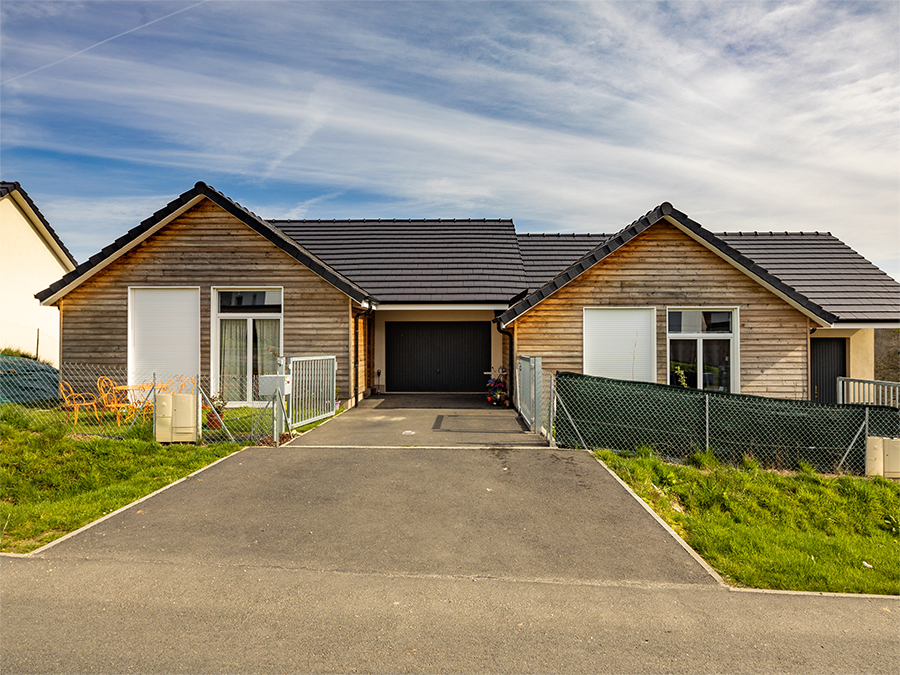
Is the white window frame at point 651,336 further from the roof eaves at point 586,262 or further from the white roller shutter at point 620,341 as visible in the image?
the roof eaves at point 586,262

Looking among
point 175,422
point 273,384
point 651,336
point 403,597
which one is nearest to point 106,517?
point 175,422

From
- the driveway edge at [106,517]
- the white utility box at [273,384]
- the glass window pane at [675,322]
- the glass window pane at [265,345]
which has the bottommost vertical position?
the driveway edge at [106,517]

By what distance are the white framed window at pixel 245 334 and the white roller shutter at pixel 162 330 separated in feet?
1.92

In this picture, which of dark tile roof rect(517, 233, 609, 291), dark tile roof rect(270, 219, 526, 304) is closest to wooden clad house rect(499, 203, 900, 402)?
dark tile roof rect(270, 219, 526, 304)

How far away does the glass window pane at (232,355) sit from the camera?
14125 mm

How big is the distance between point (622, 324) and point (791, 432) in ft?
17.8

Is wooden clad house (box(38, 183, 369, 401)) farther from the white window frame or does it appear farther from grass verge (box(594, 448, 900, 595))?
grass verge (box(594, 448, 900, 595))

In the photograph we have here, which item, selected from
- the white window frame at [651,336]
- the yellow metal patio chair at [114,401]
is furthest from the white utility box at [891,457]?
the yellow metal patio chair at [114,401]

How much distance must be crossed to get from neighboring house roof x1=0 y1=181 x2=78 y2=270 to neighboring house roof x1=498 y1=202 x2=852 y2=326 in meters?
19.4

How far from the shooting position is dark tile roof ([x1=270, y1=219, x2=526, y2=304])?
17.1 m

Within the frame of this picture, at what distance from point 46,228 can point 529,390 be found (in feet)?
71.7

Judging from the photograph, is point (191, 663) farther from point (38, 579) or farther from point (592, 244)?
point (592, 244)

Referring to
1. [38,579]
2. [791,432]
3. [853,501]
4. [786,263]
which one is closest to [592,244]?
[786,263]

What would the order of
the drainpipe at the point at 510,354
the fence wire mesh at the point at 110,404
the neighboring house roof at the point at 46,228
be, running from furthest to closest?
the neighboring house roof at the point at 46,228 < the drainpipe at the point at 510,354 < the fence wire mesh at the point at 110,404
